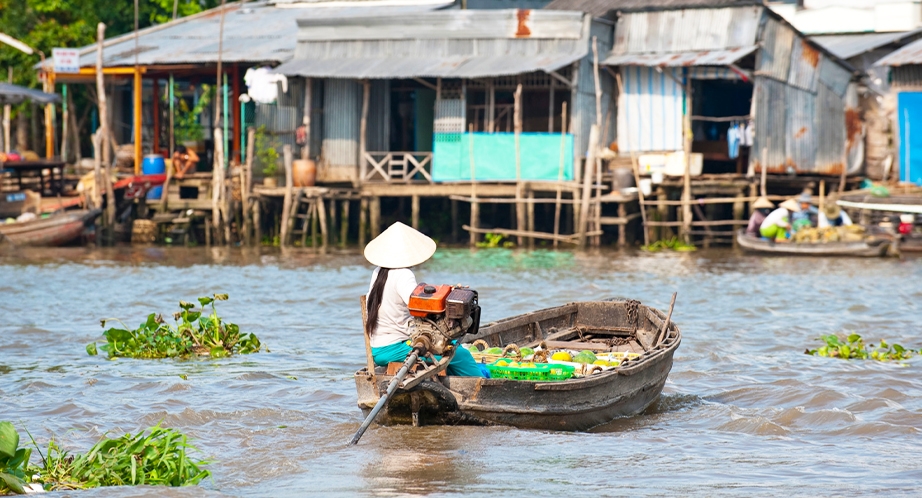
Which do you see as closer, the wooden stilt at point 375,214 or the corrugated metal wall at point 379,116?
the wooden stilt at point 375,214

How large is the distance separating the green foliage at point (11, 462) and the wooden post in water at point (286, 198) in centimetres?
1544

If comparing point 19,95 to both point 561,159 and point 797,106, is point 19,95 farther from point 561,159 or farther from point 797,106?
point 797,106

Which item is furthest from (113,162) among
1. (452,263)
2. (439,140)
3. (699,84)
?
(699,84)

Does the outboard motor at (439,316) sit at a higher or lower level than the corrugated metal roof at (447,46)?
lower

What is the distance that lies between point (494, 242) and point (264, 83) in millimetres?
5106

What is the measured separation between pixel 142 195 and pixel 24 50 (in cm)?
441

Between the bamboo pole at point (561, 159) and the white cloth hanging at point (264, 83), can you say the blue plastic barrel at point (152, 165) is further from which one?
the bamboo pole at point (561, 159)


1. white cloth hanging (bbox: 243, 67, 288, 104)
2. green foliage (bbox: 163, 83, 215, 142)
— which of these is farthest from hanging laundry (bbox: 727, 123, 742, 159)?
green foliage (bbox: 163, 83, 215, 142)

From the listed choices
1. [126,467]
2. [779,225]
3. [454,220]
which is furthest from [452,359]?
[454,220]

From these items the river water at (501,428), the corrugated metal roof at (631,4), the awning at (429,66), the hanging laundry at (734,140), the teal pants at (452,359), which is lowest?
the river water at (501,428)

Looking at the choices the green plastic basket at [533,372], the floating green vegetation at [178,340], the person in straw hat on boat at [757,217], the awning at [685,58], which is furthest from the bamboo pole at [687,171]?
the green plastic basket at [533,372]

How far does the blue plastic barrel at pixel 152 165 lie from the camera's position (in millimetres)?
23016

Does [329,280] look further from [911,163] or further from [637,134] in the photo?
[911,163]

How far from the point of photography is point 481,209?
77.9 ft
